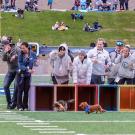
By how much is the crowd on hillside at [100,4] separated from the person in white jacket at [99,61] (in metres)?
42.6

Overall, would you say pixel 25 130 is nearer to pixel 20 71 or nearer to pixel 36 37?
pixel 20 71

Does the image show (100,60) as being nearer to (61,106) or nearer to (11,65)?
(61,106)

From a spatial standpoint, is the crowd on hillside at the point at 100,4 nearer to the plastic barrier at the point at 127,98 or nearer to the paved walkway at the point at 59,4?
the paved walkway at the point at 59,4

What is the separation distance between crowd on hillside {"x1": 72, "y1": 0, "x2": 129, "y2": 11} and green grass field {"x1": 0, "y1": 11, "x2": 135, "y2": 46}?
1601mm

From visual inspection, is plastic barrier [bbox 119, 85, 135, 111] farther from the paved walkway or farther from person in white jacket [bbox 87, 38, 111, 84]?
the paved walkway

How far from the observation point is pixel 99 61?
1989 cm

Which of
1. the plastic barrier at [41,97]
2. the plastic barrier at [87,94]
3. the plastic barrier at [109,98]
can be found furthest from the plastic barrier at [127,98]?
the plastic barrier at [41,97]

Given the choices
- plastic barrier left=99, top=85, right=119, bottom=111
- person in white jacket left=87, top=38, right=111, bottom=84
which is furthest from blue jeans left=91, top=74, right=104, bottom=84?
plastic barrier left=99, top=85, right=119, bottom=111

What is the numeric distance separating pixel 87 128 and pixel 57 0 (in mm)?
50810

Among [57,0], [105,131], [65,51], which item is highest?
[57,0]

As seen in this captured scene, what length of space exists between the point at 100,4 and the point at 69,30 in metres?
6.52

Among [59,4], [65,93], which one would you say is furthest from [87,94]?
[59,4]

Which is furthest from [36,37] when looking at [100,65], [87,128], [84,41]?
[87,128]

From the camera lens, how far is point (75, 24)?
192 ft
